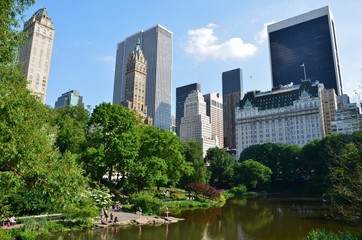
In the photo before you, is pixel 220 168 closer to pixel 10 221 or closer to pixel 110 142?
pixel 110 142

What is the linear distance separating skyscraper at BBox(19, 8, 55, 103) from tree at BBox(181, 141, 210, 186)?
80.5 meters

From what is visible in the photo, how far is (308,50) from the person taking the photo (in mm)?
→ 184625

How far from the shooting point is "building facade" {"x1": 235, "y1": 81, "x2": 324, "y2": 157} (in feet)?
443

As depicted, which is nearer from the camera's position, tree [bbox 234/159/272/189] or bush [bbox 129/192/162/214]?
bush [bbox 129/192/162/214]

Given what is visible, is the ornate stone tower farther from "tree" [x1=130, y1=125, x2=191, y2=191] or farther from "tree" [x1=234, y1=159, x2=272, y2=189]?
"tree" [x1=130, y1=125, x2=191, y2=191]

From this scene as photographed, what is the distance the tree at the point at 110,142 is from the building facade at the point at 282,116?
112958 millimetres

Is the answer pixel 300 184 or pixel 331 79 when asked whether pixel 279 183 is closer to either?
pixel 300 184

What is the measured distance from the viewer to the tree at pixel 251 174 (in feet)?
270

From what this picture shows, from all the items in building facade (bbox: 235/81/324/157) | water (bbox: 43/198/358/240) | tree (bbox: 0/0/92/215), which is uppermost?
building facade (bbox: 235/81/324/157)

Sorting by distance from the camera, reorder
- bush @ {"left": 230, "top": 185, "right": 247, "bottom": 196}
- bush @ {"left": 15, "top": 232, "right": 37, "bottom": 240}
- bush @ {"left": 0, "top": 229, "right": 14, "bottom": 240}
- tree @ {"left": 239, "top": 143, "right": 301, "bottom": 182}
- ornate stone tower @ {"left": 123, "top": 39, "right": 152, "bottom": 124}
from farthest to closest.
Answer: ornate stone tower @ {"left": 123, "top": 39, "right": 152, "bottom": 124} → tree @ {"left": 239, "top": 143, "right": 301, "bottom": 182} → bush @ {"left": 230, "top": 185, "right": 247, "bottom": 196} → bush @ {"left": 15, "top": 232, "right": 37, "bottom": 240} → bush @ {"left": 0, "top": 229, "right": 14, "bottom": 240}

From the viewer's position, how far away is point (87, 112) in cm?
5744

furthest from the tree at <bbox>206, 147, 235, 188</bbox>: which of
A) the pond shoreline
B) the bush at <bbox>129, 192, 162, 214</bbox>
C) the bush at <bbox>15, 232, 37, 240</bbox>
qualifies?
the bush at <bbox>15, 232, 37, 240</bbox>

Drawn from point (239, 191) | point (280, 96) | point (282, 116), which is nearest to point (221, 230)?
point (239, 191)

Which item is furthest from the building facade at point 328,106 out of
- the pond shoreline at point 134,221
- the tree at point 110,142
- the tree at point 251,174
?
the pond shoreline at point 134,221
